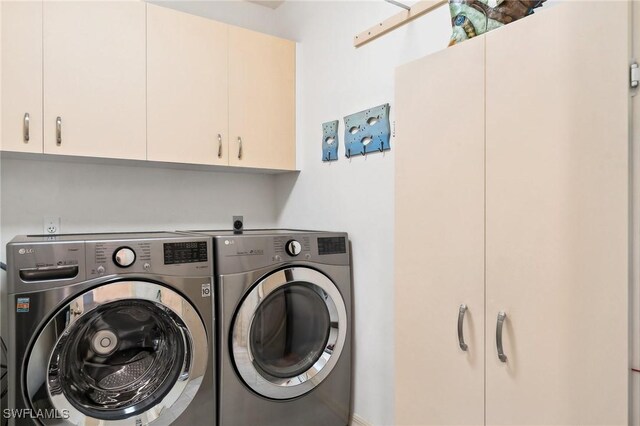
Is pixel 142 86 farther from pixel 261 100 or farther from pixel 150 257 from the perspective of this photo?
pixel 150 257

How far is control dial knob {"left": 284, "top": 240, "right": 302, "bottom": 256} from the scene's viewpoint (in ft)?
6.37

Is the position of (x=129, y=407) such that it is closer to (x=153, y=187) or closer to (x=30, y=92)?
(x=153, y=187)

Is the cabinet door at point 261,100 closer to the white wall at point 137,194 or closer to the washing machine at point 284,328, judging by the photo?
the white wall at point 137,194

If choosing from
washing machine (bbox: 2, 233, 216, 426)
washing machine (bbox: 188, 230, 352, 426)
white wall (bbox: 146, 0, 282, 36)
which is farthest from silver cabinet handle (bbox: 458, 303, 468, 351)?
white wall (bbox: 146, 0, 282, 36)

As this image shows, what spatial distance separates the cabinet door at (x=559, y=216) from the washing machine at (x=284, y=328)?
3.32 ft

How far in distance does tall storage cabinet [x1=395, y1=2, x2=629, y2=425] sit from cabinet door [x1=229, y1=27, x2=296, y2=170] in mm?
1159

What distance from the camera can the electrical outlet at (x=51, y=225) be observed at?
6.83 feet

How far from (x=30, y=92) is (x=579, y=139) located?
206 centimetres

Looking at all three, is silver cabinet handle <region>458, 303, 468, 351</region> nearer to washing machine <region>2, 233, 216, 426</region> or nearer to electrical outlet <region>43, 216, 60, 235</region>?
washing machine <region>2, 233, 216, 426</region>

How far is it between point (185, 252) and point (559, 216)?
138 centimetres

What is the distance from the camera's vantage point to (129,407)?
1.63 m

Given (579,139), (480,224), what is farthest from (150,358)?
(579,139)

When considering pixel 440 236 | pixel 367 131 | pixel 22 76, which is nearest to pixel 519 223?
pixel 440 236

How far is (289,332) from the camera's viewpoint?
2004 mm
